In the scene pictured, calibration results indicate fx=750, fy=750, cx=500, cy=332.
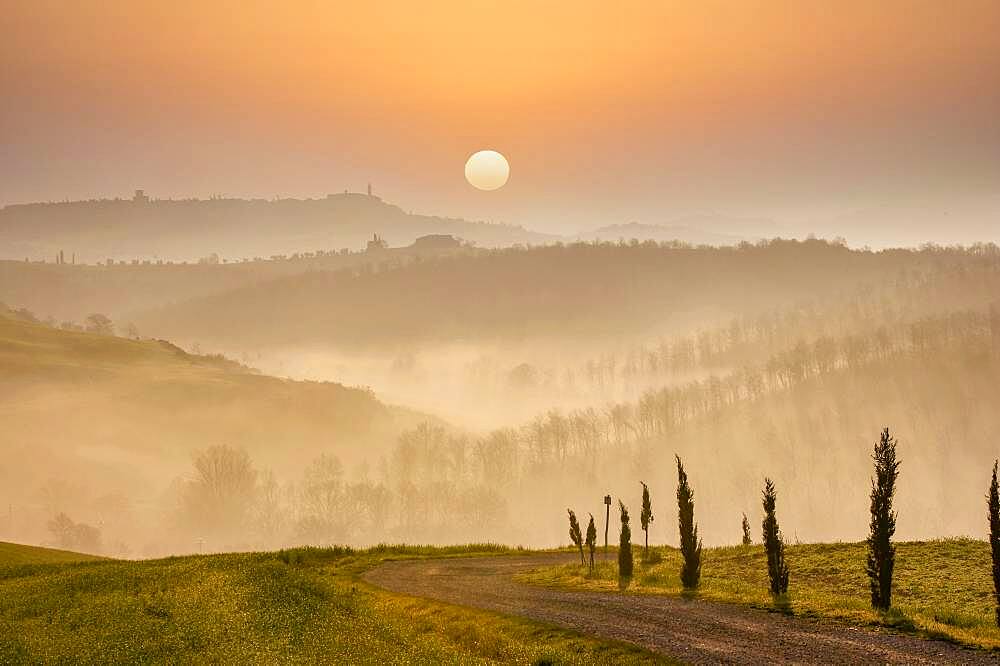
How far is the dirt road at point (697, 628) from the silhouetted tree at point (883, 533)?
17.6 ft

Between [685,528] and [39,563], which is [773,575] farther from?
[39,563]

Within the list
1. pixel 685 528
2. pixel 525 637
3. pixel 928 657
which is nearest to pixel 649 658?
pixel 525 637

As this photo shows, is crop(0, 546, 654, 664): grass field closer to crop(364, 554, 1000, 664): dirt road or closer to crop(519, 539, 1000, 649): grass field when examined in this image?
crop(364, 554, 1000, 664): dirt road

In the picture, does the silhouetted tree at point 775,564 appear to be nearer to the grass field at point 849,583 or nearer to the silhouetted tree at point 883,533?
the grass field at point 849,583

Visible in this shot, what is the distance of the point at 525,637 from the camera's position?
29.9m

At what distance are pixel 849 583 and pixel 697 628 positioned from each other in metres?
16.0

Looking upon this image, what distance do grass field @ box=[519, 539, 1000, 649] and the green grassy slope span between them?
38.9 meters

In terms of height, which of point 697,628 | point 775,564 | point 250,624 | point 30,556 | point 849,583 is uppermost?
point 775,564

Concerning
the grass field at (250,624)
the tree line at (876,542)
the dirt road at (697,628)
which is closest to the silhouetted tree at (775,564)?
the tree line at (876,542)

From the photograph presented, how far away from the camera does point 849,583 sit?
4044cm

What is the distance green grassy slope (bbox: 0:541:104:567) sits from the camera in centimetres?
5747

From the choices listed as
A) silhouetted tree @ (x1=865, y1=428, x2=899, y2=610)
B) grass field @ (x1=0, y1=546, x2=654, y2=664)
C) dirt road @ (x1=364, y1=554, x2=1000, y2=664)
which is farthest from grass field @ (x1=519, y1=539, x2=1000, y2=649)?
grass field @ (x1=0, y1=546, x2=654, y2=664)

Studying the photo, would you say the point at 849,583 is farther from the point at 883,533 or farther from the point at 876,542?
the point at 876,542

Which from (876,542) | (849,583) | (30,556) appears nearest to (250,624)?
(876,542)
